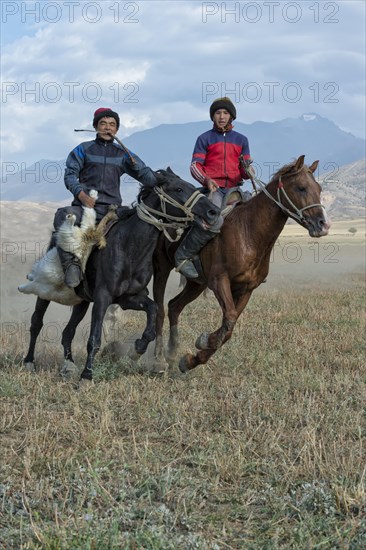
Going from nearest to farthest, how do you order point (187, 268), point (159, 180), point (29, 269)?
point (159, 180), point (187, 268), point (29, 269)

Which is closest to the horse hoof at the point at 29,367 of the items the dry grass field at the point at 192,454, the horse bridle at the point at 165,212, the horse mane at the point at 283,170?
the dry grass field at the point at 192,454

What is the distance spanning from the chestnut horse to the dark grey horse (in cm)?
39

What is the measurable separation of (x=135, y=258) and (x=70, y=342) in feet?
5.71

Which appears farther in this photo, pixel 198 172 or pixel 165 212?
pixel 198 172

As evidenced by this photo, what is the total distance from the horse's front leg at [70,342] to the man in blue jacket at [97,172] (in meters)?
0.93

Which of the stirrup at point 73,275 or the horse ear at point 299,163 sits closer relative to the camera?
the horse ear at point 299,163

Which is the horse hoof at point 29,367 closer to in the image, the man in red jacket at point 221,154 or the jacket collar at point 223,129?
the man in red jacket at point 221,154

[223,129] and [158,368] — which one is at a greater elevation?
[223,129]

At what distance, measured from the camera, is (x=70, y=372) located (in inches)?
323

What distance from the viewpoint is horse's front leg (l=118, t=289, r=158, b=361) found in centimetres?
802

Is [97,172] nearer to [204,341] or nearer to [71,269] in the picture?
[71,269]

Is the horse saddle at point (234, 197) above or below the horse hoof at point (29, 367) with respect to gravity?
above

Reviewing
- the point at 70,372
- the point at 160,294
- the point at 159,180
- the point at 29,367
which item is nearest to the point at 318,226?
the point at 159,180

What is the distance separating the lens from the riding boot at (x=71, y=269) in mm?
8133
